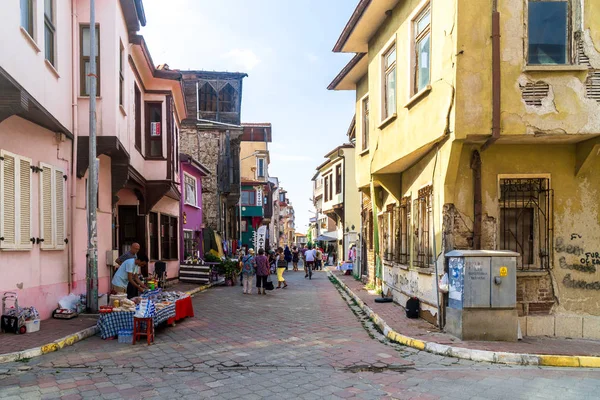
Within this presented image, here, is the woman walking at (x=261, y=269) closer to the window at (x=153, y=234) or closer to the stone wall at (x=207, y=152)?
the window at (x=153, y=234)

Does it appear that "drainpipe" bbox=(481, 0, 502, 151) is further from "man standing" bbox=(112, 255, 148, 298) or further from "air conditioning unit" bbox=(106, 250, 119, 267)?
"air conditioning unit" bbox=(106, 250, 119, 267)

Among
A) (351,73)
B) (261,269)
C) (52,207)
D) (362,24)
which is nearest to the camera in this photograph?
(52,207)

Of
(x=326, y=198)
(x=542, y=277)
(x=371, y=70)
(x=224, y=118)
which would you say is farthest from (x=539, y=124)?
(x=326, y=198)

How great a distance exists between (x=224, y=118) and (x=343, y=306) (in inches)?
887

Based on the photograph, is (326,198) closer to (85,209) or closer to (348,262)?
(348,262)

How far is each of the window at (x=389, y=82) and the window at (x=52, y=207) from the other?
8126 millimetres

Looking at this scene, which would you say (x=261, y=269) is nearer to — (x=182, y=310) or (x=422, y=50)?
(x=182, y=310)

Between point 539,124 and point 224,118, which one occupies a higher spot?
point 224,118

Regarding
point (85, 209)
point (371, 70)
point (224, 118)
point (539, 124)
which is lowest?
point (85, 209)

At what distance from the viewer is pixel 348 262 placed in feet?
96.1

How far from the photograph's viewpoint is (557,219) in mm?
9516

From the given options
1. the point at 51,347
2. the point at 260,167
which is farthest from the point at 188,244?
the point at 260,167

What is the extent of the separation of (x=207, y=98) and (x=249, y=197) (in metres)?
16.7

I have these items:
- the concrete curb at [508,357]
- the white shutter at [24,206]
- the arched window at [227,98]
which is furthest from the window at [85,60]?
the arched window at [227,98]
